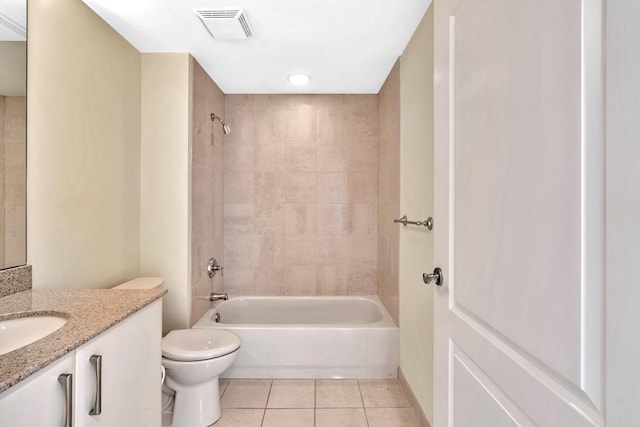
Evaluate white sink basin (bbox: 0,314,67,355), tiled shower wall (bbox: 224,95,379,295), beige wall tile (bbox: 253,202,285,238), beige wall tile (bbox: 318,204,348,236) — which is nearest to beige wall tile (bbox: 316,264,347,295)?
tiled shower wall (bbox: 224,95,379,295)

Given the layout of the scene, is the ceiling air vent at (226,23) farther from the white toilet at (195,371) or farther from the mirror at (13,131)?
the white toilet at (195,371)

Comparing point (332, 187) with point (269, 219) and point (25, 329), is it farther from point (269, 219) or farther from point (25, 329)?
point (25, 329)

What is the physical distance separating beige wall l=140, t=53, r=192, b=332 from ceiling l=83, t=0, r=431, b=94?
196 millimetres

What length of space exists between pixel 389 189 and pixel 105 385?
2212mm

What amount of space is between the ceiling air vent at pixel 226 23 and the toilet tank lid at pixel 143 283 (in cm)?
155

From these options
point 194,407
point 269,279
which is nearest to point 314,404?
point 194,407

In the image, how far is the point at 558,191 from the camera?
604mm

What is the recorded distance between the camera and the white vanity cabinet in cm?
77

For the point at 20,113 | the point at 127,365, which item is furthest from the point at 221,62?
the point at 127,365

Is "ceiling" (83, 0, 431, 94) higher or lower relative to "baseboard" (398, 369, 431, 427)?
higher

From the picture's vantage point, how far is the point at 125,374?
3.79 feet

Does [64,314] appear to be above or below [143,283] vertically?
above

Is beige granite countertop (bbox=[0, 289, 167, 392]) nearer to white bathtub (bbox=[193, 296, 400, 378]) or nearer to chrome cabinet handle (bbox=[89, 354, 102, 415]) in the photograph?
chrome cabinet handle (bbox=[89, 354, 102, 415])

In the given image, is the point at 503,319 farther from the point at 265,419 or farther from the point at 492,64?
the point at 265,419
